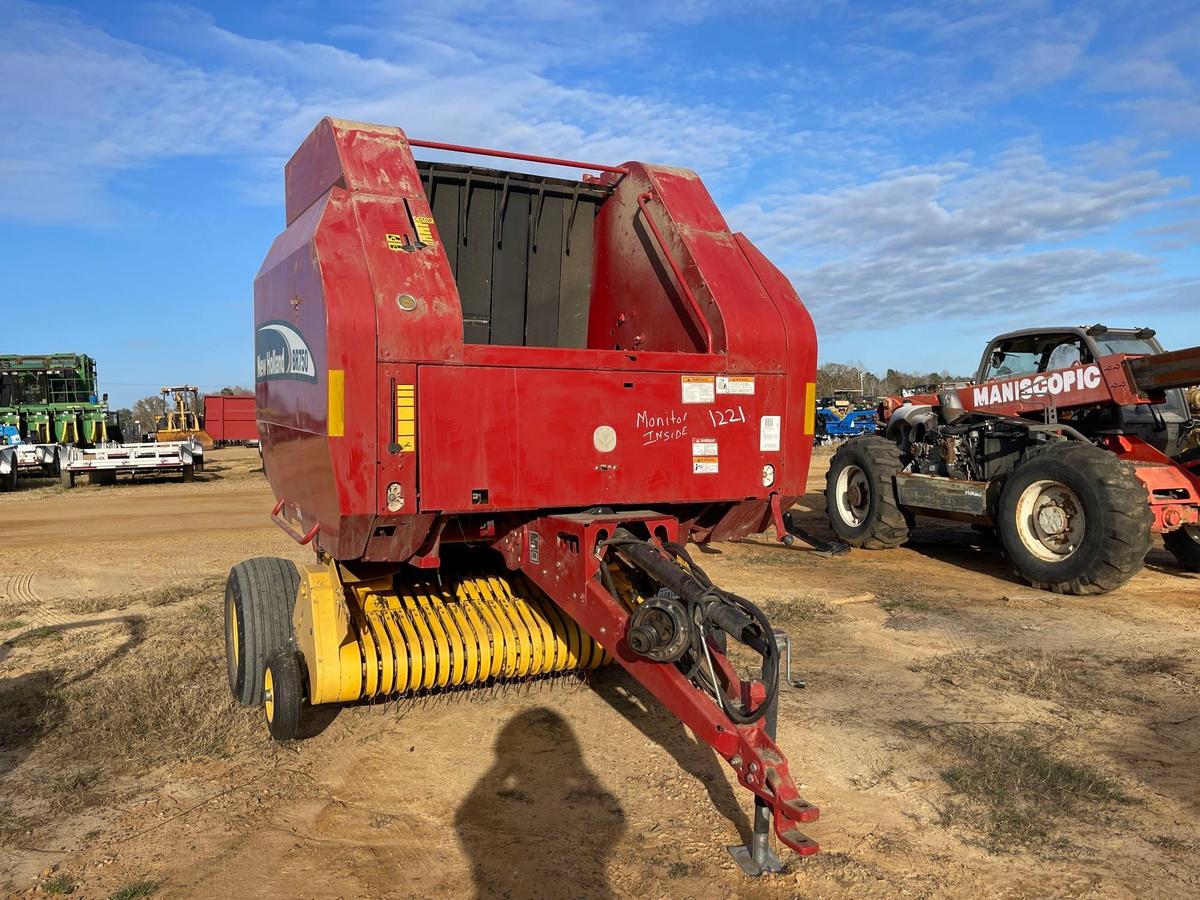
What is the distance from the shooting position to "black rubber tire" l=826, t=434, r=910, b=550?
9172 mm

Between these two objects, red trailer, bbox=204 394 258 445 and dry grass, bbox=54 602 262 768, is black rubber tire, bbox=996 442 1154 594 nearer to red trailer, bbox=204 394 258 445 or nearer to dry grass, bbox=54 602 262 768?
dry grass, bbox=54 602 262 768

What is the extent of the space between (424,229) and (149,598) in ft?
15.5

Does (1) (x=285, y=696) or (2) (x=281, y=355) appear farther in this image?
(2) (x=281, y=355)

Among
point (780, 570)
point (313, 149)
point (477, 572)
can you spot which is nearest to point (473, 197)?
point (313, 149)

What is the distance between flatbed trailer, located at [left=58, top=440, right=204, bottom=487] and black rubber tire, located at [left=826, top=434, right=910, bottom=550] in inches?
576

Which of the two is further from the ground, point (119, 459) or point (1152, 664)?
point (119, 459)

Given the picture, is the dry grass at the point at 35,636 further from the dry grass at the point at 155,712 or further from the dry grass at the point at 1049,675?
the dry grass at the point at 1049,675

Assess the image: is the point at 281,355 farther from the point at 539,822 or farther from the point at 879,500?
the point at 879,500

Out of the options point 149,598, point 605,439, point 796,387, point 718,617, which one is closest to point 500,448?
point 605,439

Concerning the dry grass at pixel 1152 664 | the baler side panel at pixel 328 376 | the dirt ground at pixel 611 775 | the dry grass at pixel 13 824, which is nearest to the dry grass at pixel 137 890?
the dirt ground at pixel 611 775

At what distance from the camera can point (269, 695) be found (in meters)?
4.08

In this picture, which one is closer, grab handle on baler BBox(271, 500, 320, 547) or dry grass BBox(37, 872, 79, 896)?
dry grass BBox(37, 872, 79, 896)

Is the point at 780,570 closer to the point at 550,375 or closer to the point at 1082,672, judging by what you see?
A: the point at 1082,672

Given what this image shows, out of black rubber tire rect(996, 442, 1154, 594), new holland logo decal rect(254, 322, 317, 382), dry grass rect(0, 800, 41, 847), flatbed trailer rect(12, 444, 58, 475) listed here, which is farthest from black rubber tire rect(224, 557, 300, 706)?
flatbed trailer rect(12, 444, 58, 475)
